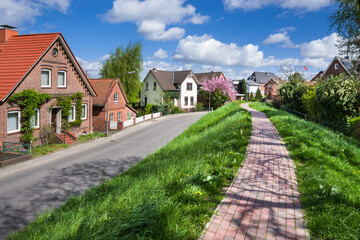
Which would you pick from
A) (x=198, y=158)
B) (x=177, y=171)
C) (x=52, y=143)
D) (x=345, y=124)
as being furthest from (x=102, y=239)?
(x=345, y=124)

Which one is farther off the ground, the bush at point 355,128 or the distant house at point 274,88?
the distant house at point 274,88

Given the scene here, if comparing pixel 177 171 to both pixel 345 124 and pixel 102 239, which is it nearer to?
pixel 102 239

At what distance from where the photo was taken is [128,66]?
5441cm

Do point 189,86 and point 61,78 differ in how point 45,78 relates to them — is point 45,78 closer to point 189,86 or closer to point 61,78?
point 61,78

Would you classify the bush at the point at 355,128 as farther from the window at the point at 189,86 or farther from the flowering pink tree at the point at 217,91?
the window at the point at 189,86

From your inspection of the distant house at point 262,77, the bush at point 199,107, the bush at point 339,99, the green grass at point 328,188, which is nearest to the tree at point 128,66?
the bush at point 199,107

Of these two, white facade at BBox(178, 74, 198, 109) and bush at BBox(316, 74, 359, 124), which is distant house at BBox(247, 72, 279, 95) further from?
→ bush at BBox(316, 74, 359, 124)

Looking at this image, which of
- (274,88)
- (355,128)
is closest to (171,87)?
(274,88)

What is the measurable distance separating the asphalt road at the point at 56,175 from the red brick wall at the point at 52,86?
3.18 metres

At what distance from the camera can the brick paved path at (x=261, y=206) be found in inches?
183

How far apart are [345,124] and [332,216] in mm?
19277

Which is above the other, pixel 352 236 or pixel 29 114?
pixel 29 114

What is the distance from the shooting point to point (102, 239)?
12.6ft

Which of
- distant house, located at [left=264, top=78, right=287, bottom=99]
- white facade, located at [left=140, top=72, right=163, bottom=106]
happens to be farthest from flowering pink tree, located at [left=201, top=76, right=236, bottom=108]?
white facade, located at [left=140, top=72, right=163, bottom=106]
